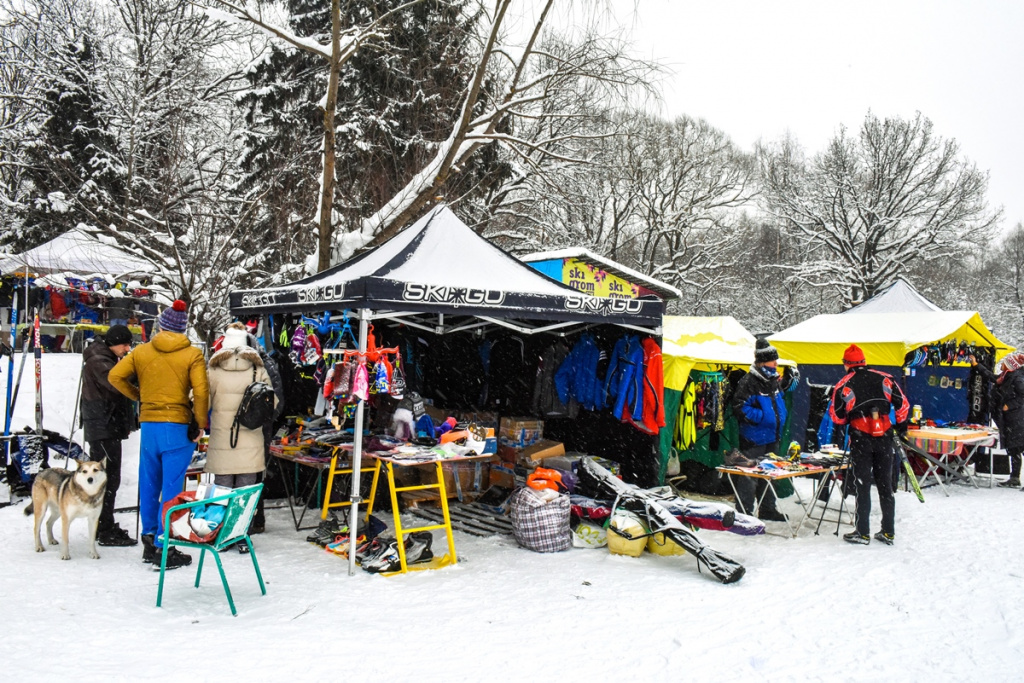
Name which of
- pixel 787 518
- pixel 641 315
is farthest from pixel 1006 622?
pixel 641 315

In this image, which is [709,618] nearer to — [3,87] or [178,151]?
[178,151]

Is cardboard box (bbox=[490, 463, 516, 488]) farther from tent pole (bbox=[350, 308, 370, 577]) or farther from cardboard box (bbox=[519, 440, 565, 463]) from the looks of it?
tent pole (bbox=[350, 308, 370, 577])

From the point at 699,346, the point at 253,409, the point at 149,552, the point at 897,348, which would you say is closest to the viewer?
the point at 149,552

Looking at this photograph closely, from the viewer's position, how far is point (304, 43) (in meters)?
8.47

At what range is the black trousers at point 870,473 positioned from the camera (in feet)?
20.4

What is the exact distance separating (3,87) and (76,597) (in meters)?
14.0

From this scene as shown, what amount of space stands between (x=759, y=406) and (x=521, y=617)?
12.6 ft

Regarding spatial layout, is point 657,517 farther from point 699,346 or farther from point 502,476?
point 699,346

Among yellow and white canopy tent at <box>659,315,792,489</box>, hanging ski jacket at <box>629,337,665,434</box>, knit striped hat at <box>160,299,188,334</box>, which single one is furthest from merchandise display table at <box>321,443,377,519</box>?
yellow and white canopy tent at <box>659,315,792,489</box>

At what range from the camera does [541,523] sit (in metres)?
5.77

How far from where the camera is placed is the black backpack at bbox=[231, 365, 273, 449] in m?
5.14

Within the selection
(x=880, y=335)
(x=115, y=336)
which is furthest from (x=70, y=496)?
(x=880, y=335)

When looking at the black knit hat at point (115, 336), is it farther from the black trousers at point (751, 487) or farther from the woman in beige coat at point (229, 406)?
the black trousers at point (751, 487)

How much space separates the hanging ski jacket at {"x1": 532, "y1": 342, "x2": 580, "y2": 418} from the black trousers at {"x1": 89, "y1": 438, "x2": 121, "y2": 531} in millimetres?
3986
